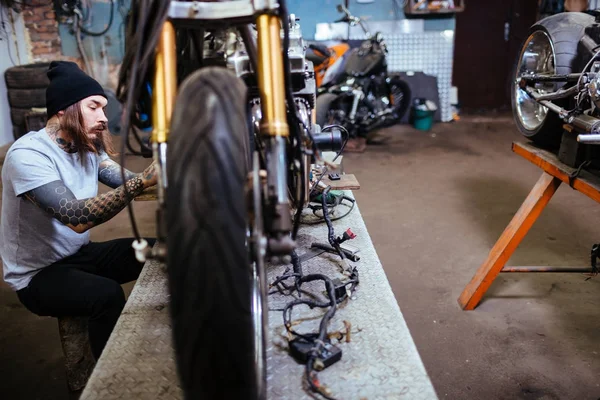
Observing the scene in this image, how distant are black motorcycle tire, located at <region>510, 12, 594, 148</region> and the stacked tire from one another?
5433 mm

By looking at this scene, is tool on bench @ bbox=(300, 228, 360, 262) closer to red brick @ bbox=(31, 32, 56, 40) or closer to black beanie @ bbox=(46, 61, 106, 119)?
black beanie @ bbox=(46, 61, 106, 119)

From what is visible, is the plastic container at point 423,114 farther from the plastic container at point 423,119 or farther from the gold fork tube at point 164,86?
the gold fork tube at point 164,86

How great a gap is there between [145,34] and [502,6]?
726 centimetres

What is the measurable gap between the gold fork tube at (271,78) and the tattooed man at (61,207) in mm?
634

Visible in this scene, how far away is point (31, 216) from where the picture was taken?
179 cm

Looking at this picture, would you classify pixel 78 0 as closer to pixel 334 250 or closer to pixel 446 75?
pixel 446 75


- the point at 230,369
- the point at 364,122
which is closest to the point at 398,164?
the point at 364,122

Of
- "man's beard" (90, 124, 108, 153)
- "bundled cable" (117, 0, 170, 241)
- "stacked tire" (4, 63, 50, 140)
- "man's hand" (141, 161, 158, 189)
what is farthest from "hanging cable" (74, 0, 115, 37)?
"bundled cable" (117, 0, 170, 241)

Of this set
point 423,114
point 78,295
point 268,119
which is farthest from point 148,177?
point 423,114

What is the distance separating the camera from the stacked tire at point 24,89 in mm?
5797

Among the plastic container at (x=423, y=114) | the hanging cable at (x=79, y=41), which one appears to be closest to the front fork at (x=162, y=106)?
the plastic container at (x=423, y=114)

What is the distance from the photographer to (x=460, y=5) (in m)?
6.57

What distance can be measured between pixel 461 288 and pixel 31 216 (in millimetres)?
2187

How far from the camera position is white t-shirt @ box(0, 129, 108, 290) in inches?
66.7
